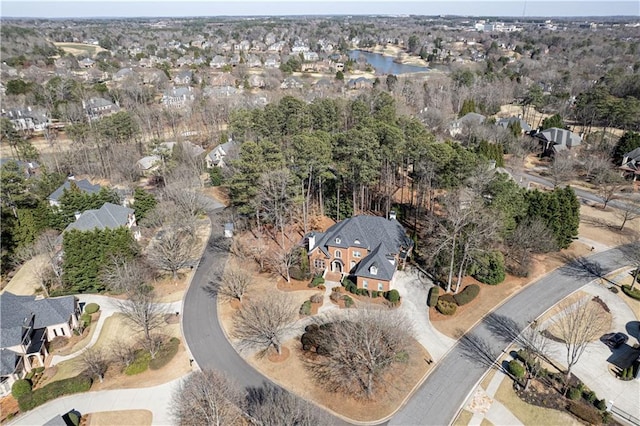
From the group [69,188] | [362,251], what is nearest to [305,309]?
[362,251]

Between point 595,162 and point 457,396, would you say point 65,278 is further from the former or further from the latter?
point 595,162

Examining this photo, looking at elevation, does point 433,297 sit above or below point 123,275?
below

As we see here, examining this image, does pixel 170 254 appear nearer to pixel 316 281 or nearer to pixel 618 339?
pixel 316 281

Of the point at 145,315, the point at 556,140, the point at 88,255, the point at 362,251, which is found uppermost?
the point at 556,140

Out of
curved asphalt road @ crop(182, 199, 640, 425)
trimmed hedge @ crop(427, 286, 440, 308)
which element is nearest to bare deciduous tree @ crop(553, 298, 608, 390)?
curved asphalt road @ crop(182, 199, 640, 425)

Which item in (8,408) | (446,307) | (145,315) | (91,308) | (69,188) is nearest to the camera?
(8,408)

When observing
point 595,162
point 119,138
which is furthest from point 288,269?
point 595,162
